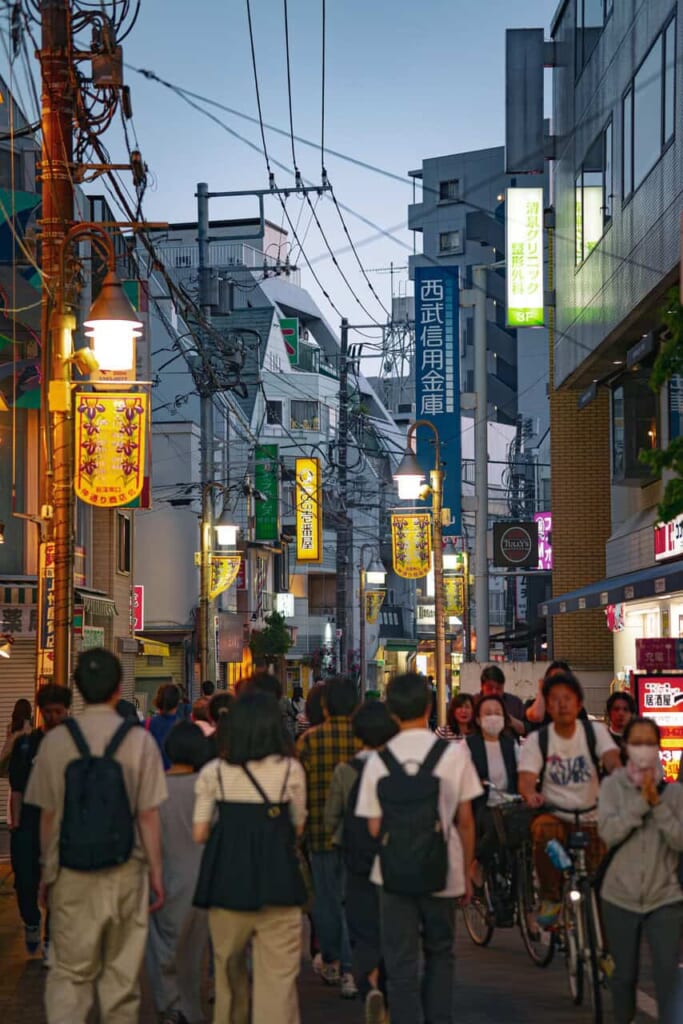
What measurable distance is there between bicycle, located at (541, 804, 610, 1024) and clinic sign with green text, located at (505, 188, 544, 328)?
2739cm

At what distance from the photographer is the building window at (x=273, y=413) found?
7475 cm

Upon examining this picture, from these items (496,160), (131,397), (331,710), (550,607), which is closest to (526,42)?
(550,607)

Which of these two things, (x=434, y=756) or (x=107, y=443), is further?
(x=107, y=443)

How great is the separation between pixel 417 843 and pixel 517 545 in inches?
1485

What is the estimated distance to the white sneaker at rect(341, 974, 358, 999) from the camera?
413 inches

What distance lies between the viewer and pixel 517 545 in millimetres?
45125

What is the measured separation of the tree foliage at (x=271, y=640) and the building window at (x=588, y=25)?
31844 millimetres

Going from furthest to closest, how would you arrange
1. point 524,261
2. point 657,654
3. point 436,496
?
point 524,261 → point 436,496 → point 657,654

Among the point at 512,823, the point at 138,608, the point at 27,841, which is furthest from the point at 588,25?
the point at 27,841

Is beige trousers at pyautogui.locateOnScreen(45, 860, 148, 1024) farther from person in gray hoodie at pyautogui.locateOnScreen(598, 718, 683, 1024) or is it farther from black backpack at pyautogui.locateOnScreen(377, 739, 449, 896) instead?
person in gray hoodie at pyautogui.locateOnScreen(598, 718, 683, 1024)

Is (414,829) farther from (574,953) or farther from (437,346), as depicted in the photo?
(437,346)

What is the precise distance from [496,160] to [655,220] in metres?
76.5

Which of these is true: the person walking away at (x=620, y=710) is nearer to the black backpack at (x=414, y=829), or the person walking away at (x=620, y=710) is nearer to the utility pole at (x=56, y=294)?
the utility pole at (x=56, y=294)

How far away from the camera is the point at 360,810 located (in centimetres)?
788
